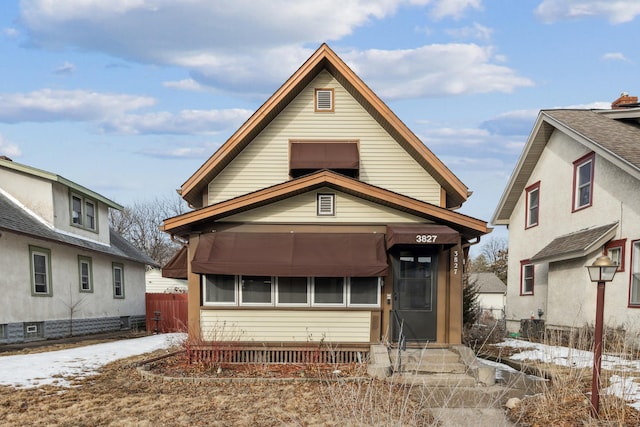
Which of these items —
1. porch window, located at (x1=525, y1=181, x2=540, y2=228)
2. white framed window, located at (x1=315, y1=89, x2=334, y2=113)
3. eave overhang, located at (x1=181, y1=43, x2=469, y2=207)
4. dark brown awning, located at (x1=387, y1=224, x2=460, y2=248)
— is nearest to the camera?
dark brown awning, located at (x1=387, y1=224, x2=460, y2=248)

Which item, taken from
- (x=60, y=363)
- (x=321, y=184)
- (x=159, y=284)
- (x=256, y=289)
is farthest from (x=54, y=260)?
(x=159, y=284)

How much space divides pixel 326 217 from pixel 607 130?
366 inches

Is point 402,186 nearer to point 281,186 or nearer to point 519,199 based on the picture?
point 281,186

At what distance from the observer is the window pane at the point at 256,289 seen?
32.9 ft

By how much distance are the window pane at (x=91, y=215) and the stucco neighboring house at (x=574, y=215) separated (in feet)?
58.9

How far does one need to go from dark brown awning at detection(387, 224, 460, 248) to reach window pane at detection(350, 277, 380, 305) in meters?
1.07

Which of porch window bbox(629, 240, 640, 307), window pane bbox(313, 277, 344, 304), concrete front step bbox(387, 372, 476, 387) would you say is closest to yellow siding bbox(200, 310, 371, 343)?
window pane bbox(313, 277, 344, 304)

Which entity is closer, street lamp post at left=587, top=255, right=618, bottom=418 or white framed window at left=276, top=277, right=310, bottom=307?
street lamp post at left=587, top=255, right=618, bottom=418

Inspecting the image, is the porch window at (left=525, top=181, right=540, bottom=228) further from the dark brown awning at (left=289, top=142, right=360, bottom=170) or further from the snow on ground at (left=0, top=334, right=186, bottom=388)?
the snow on ground at (left=0, top=334, right=186, bottom=388)

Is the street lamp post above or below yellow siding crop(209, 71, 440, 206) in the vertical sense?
below

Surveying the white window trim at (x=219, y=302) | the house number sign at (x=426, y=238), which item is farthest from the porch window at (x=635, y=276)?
the white window trim at (x=219, y=302)

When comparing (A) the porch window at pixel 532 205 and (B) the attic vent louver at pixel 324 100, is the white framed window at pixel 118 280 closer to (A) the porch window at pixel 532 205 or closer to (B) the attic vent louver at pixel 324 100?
(B) the attic vent louver at pixel 324 100

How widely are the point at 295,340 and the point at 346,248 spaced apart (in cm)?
251

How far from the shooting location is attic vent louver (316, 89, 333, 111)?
37.6 ft
